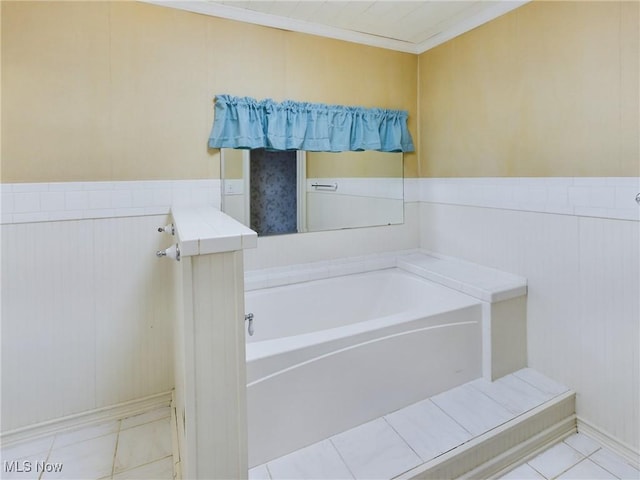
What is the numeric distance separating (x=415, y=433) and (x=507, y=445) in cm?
42

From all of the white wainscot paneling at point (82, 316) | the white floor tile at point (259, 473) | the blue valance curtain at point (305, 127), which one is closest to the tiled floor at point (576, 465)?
the white floor tile at point (259, 473)

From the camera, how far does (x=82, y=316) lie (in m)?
1.96

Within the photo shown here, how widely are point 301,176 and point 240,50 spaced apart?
2.82ft

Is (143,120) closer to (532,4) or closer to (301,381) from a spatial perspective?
(301,381)

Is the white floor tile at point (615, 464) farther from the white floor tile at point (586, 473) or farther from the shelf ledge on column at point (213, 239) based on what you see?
the shelf ledge on column at point (213, 239)

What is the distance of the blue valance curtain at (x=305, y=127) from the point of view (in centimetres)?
223

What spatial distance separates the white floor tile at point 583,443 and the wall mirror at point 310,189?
168 cm

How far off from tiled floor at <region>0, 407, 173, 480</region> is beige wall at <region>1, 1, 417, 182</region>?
133cm

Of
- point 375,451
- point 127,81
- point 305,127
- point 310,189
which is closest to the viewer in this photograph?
point 375,451

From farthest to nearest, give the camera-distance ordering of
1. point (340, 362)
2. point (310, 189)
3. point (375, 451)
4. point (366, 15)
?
point (310, 189) < point (366, 15) < point (340, 362) < point (375, 451)

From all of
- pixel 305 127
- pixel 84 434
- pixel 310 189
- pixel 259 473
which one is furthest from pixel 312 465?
pixel 305 127

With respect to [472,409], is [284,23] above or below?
above

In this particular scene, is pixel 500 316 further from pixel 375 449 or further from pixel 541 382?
pixel 375 449

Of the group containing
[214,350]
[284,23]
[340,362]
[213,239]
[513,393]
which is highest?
[284,23]
